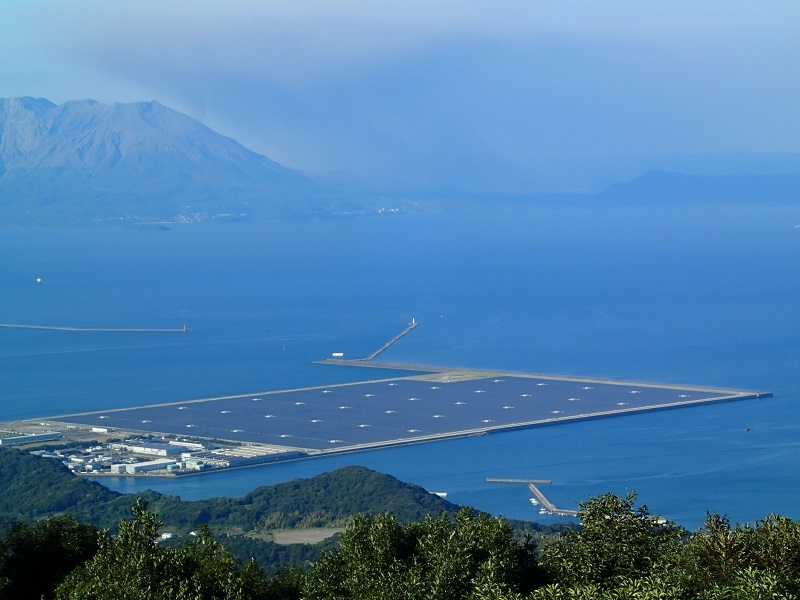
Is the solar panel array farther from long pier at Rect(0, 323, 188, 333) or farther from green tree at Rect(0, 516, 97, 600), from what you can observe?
green tree at Rect(0, 516, 97, 600)

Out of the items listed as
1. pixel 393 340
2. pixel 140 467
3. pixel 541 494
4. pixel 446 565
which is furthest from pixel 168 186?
pixel 446 565

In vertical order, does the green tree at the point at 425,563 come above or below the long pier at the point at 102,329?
above

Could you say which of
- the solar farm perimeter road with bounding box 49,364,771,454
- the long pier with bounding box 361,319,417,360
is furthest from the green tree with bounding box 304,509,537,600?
the long pier with bounding box 361,319,417,360

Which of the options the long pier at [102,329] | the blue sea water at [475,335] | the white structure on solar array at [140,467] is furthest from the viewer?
the long pier at [102,329]

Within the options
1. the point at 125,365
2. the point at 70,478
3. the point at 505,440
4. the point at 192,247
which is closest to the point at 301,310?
the point at 125,365

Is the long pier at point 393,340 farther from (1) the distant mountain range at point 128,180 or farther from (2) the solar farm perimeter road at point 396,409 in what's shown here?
(1) the distant mountain range at point 128,180

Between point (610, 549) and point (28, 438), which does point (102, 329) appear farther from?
point (610, 549)

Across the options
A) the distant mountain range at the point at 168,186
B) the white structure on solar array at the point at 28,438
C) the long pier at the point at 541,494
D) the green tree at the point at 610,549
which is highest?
the distant mountain range at the point at 168,186

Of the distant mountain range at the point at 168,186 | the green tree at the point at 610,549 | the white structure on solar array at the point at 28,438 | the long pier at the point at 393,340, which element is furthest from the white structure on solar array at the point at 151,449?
the distant mountain range at the point at 168,186

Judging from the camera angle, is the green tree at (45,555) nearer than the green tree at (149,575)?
No
